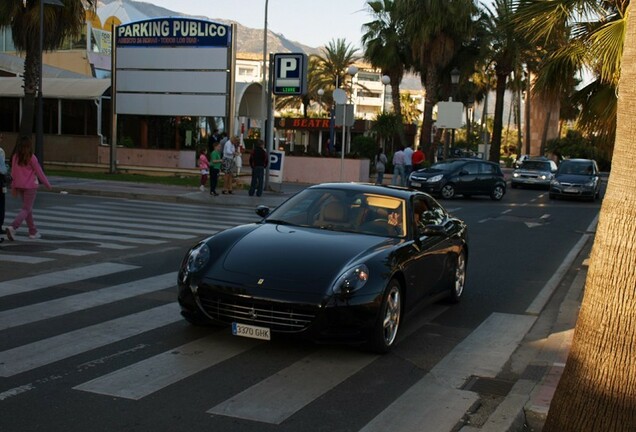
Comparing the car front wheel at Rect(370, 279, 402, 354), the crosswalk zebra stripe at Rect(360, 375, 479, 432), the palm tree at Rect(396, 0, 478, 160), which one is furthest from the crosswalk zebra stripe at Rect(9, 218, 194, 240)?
the palm tree at Rect(396, 0, 478, 160)

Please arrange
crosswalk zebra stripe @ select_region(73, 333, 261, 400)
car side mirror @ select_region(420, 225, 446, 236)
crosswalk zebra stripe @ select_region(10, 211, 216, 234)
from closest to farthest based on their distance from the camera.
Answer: crosswalk zebra stripe @ select_region(73, 333, 261, 400) < car side mirror @ select_region(420, 225, 446, 236) < crosswalk zebra stripe @ select_region(10, 211, 216, 234)

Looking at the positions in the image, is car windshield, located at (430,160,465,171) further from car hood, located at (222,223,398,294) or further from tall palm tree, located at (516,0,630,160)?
car hood, located at (222,223,398,294)

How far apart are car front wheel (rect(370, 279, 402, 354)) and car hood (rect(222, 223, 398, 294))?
41 centimetres

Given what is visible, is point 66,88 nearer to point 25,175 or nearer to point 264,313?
point 25,175

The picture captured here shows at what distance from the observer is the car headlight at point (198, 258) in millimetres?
7027

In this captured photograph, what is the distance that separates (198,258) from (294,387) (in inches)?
68.5

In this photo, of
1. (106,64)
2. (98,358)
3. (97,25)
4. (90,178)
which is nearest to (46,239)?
(98,358)

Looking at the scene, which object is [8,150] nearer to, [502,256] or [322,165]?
[322,165]

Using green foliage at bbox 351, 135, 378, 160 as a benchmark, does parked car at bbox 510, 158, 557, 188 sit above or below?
below

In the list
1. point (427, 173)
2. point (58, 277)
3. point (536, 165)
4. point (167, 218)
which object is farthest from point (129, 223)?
point (536, 165)

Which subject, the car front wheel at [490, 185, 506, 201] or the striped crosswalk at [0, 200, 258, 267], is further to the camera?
the car front wheel at [490, 185, 506, 201]

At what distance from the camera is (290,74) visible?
27734 mm

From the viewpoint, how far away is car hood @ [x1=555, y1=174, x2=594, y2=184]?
3178 centimetres

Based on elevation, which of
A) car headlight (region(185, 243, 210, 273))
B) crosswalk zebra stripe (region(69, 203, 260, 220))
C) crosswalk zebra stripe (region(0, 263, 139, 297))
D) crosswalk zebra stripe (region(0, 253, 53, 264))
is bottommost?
crosswalk zebra stripe (region(69, 203, 260, 220))
